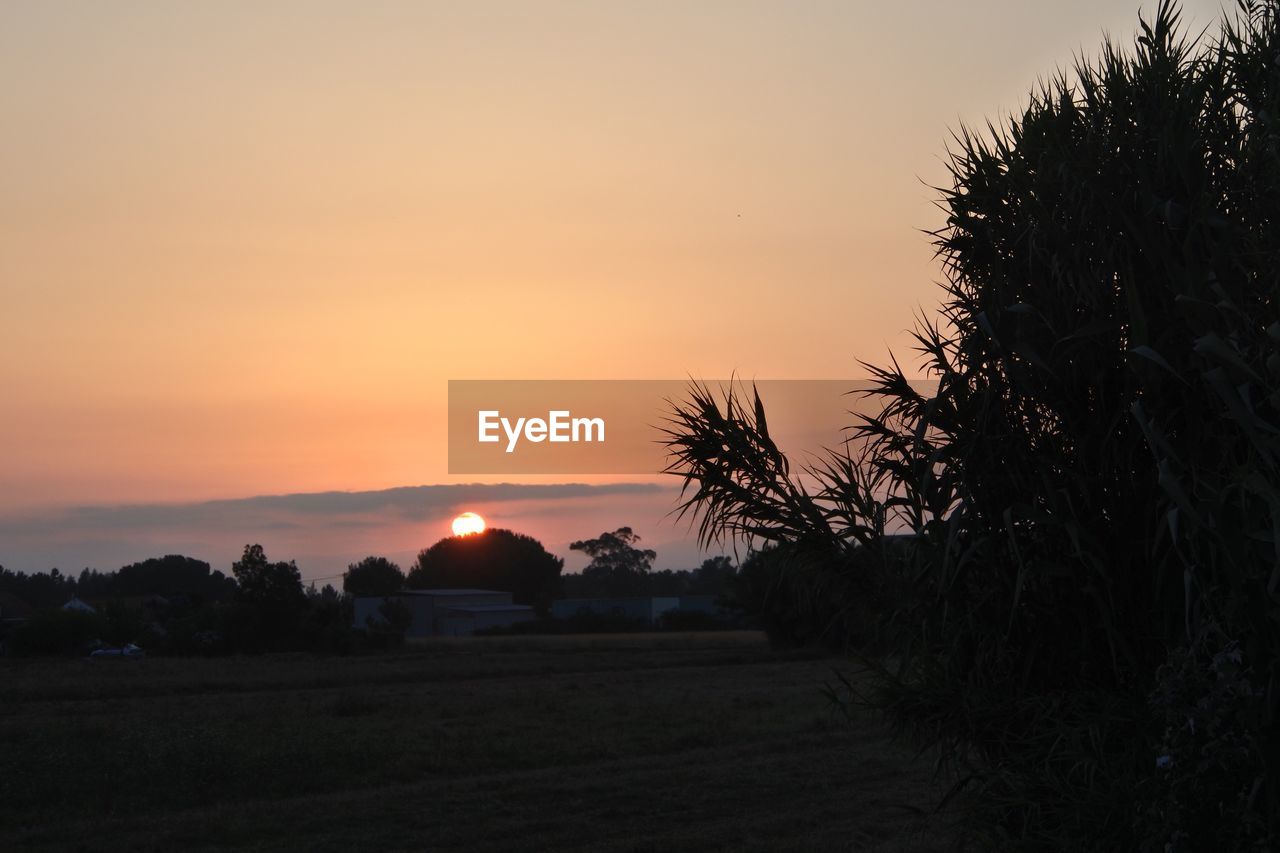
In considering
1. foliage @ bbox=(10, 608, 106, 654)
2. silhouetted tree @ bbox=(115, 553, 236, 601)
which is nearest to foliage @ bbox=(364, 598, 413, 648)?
foliage @ bbox=(10, 608, 106, 654)

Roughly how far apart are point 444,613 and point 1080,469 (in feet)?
312

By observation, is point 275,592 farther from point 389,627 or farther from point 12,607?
point 12,607

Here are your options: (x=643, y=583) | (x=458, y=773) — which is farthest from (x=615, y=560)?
(x=458, y=773)

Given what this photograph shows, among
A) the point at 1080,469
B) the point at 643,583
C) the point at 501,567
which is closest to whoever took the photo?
the point at 1080,469

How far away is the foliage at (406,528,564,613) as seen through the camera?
127 m

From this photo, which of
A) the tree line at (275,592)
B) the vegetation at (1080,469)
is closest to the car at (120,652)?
the tree line at (275,592)

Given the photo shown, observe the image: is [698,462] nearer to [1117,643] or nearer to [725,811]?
[1117,643]

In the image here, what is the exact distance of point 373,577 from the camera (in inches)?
5212

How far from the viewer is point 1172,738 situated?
24.1ft

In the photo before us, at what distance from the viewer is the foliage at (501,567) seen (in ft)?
418

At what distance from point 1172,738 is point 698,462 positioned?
14.8ft

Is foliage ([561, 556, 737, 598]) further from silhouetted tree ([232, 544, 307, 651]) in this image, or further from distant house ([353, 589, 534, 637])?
silhouetted tree ([232, 544, 307, 651])

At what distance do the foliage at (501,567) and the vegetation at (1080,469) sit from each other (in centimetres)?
11415

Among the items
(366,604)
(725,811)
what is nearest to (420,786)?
(725,811)
